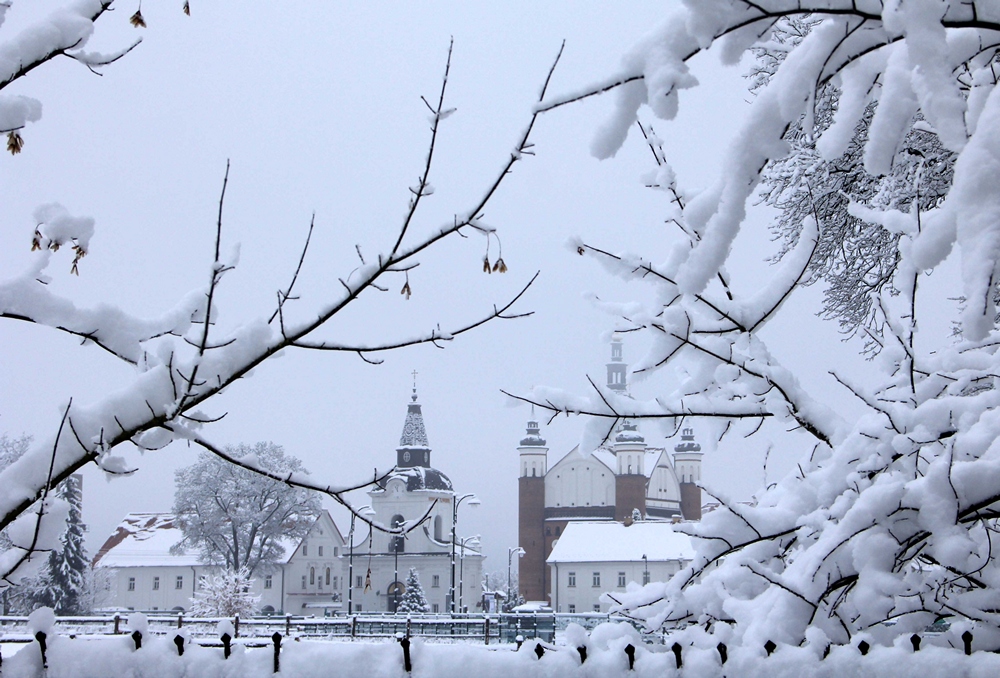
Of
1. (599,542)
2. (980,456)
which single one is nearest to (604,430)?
(980,456)

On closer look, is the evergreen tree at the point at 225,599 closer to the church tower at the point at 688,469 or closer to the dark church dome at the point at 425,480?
the dark church dome at the point at 425,480

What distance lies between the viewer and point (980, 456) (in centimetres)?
262

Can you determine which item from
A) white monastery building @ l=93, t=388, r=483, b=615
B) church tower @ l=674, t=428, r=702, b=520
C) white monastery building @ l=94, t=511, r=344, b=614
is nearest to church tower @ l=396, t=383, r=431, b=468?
white monastery building @ l=93, t=388, r=483, b=615

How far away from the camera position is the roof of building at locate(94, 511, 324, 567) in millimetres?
66125

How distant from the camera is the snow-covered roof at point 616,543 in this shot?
2421 inches

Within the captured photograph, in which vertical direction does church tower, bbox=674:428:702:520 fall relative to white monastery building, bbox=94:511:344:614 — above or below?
above

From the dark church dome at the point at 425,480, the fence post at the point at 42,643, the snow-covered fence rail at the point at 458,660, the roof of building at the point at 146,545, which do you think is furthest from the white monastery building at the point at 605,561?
the fence post at the point at 42,643

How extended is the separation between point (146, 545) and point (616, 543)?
1486 inches

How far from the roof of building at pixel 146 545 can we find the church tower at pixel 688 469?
3876cm

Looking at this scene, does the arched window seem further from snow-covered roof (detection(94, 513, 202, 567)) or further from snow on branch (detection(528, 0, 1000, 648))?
snow on branch (detection(528, 0, 1000, 648))

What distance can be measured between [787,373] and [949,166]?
13.7 ft

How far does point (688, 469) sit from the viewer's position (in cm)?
8531

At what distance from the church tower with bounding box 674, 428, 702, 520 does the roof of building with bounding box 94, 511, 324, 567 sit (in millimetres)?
38764

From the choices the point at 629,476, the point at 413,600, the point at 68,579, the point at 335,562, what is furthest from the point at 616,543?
the point at 68,579
